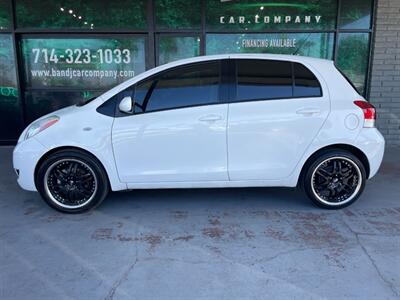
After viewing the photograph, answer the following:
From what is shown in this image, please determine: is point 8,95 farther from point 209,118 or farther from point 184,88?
point 209,118

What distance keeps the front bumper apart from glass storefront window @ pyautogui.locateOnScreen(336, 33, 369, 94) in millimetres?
5647

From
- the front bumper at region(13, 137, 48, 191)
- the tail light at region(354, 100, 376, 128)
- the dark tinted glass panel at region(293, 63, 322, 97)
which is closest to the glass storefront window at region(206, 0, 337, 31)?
the dark tinted glass panel at region(293, 63, 322, 97)

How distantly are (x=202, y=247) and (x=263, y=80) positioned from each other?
1.92 m

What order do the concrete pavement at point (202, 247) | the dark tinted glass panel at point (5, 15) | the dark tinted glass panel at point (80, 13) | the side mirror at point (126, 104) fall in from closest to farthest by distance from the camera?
1. the concrete pavement at point (202, 247)
2. the side mirror at point (126, 104)
3. the dark tinted glass panel at point (5, 15)
4. the dark tinted glass panel at point (80, 13)

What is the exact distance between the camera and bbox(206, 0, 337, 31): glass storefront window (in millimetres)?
6910

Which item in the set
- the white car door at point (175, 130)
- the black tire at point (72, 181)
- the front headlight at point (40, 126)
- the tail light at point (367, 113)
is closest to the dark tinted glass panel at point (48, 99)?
the front headlight at point (40, 126)

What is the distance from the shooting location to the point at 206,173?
4.11 metres

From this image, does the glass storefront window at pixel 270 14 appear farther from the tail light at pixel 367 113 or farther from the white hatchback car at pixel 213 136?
the tail light at pixel 367 113

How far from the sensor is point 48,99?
23.9ft

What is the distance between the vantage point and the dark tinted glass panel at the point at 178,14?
6914mm

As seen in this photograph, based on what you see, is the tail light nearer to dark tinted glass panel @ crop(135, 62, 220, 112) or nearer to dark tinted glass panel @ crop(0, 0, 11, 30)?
dark tinted glass panel @ crop(135, 62, 220, 112)

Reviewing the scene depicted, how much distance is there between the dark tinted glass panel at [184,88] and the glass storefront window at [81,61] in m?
3.28

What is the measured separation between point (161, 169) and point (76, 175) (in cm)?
93

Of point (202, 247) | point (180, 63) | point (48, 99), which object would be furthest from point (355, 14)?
point (48, 99)
